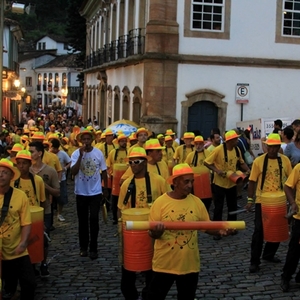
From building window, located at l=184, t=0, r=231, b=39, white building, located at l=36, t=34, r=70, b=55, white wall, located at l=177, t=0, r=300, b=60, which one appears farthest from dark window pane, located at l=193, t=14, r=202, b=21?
white building, located at l=36, t=34, r=70, b=55

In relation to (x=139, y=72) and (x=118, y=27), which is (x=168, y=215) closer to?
(x=139, y=72)

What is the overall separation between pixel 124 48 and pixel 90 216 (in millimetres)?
17361

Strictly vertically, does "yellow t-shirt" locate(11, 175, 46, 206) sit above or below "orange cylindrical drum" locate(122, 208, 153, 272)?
above

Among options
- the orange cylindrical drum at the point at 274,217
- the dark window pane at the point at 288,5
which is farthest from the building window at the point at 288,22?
the orange cylindrical drum at the point at 274,217

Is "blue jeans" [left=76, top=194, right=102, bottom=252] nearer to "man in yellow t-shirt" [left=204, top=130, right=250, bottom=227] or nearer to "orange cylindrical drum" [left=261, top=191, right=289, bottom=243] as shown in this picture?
"man in yellow t-shirt" [left=204, top=130, right=250, bottom=227]

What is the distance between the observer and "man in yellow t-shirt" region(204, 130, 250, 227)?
384 inches

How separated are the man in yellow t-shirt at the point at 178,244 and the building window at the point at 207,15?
16.2 m

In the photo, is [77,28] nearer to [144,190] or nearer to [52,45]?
[144,190]

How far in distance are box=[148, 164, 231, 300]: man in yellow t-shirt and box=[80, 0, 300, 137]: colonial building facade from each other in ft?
50.0

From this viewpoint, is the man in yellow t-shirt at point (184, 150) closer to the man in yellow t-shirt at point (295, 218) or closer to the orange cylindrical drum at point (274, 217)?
the orange cylindrical drum at point (274, 217)

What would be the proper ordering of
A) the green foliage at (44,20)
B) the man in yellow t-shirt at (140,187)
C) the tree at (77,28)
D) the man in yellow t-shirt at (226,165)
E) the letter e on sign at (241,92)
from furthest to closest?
1. the green foliage at (44,20)
2. the tree at (77,28)
3. the letter e on sign at (241,92)
4. the man in yellow t-shirt at (226,165)
5. the man in yellow t-shirt at (140,187)

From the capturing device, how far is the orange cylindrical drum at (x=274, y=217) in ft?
24.6

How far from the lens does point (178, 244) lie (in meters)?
5.22

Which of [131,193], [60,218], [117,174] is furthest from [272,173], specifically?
[60,218]
